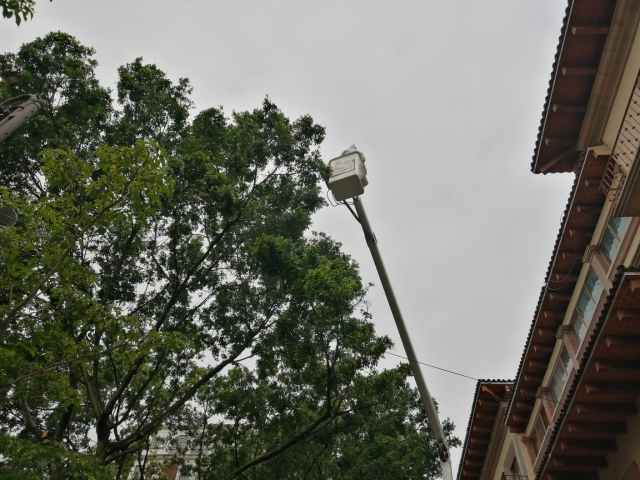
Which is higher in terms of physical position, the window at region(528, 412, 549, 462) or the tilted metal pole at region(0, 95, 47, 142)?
the tilted metal pole at region(0, 95, 47, 142)

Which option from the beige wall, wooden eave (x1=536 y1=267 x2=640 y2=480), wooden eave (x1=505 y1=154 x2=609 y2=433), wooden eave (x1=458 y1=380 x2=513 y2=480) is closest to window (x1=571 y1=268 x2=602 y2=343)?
wooden eave (x1=505 y1=154 x2=609 y2=433)

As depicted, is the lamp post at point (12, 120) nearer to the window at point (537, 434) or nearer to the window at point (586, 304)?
the window at point (586, 304)

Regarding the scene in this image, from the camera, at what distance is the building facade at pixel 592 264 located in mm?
8742

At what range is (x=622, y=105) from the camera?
979cm

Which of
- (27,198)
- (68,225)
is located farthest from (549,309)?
(27,198)

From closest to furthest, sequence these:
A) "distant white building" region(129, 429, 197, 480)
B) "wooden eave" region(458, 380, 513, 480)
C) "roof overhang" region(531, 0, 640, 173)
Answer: "roof overhang" region(531, 0, 640, 173)
"wooden eave" region(458, 380, 513, 480)
"distant white building" region(129, 429, 197, 480)

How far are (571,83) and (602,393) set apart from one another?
20.7ft

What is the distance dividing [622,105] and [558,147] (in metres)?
2.07

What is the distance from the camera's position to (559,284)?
11828 mm

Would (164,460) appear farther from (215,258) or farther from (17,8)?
(17,8)

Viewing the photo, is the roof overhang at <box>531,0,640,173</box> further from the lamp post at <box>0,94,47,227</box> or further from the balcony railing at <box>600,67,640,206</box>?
the lamp post at <box>0,94,47,227</box>

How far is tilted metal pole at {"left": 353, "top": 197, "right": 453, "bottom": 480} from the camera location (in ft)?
24.5

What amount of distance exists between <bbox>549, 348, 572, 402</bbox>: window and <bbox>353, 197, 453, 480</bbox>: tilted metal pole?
5.12 m

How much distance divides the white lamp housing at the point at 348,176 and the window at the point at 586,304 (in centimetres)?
670
